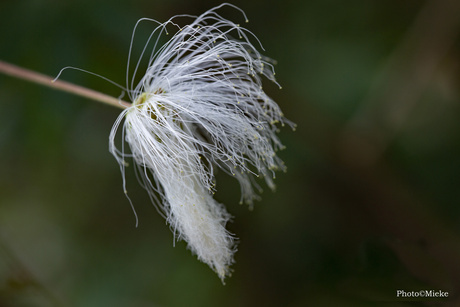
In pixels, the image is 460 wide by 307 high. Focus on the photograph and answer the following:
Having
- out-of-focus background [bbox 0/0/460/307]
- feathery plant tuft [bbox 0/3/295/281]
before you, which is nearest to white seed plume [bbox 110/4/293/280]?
feathery plant tuft [bbox 0/3/295/281]

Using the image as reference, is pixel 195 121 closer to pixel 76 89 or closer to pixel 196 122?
Answer: pixel 196 122

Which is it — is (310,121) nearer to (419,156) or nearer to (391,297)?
(419,156)

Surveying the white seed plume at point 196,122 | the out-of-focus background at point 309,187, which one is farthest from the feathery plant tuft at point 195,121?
the out-of-focus background at point 309,187

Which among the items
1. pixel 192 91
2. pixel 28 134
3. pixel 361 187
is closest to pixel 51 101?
pixel 28 134

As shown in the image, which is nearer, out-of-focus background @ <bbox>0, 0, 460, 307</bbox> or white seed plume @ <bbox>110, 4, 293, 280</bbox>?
white seed plume @ <bbox>110, 4, 293, 280</bbox>

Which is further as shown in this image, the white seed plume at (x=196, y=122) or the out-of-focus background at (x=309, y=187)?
the out-of-focus background at (x=309, y=187)

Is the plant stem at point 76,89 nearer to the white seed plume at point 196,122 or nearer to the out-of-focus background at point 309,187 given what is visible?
the white seed plume at point 196,122

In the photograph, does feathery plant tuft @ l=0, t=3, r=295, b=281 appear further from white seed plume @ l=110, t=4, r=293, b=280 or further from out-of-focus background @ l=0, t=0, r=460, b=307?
out-of-focus background @ l=0, t=0, r=460, b=307
